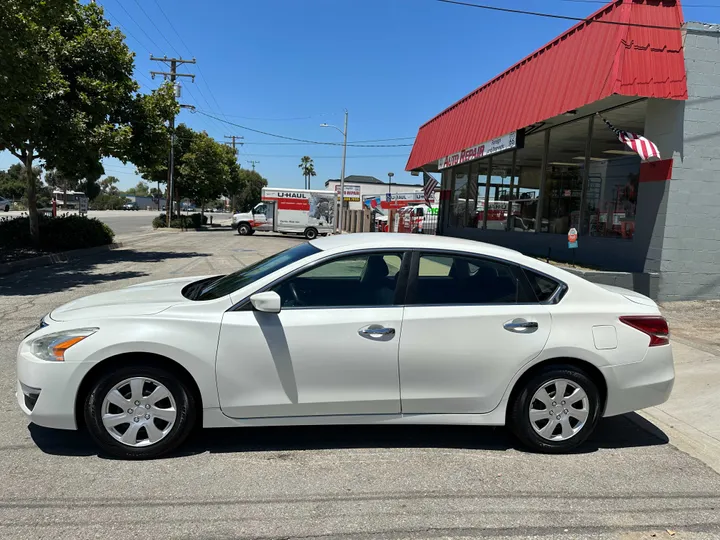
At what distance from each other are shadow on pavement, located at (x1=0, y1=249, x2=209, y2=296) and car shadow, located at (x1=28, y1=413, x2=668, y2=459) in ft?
23.6

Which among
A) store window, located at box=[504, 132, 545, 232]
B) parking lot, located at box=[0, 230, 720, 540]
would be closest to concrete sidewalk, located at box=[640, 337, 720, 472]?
parking lot, located at box=[0, 230, 720, 540]

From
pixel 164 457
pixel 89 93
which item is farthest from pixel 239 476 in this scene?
pixel 89 93

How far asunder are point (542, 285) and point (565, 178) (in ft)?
35.8

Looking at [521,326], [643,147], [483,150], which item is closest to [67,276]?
[483,150]

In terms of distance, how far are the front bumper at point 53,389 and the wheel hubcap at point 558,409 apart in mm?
3063

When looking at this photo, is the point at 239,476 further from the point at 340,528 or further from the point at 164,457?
the point at 340,528

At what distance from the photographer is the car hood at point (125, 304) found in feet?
11.8

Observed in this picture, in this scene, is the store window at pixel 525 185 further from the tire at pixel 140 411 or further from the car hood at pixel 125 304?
the tire at pixel 140 411

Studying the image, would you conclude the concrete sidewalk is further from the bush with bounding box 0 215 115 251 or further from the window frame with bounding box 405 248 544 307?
the bush with bounding box 0 215 115 251

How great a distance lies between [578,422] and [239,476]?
2.41 metres

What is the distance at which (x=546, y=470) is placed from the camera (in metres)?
3.65

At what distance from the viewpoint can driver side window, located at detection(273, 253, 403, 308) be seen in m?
3.74

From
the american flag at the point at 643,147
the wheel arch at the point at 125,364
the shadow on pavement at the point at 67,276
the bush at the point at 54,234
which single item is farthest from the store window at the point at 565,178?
the bush at the point at 54,234

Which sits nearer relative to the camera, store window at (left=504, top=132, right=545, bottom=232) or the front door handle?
the front door handle
